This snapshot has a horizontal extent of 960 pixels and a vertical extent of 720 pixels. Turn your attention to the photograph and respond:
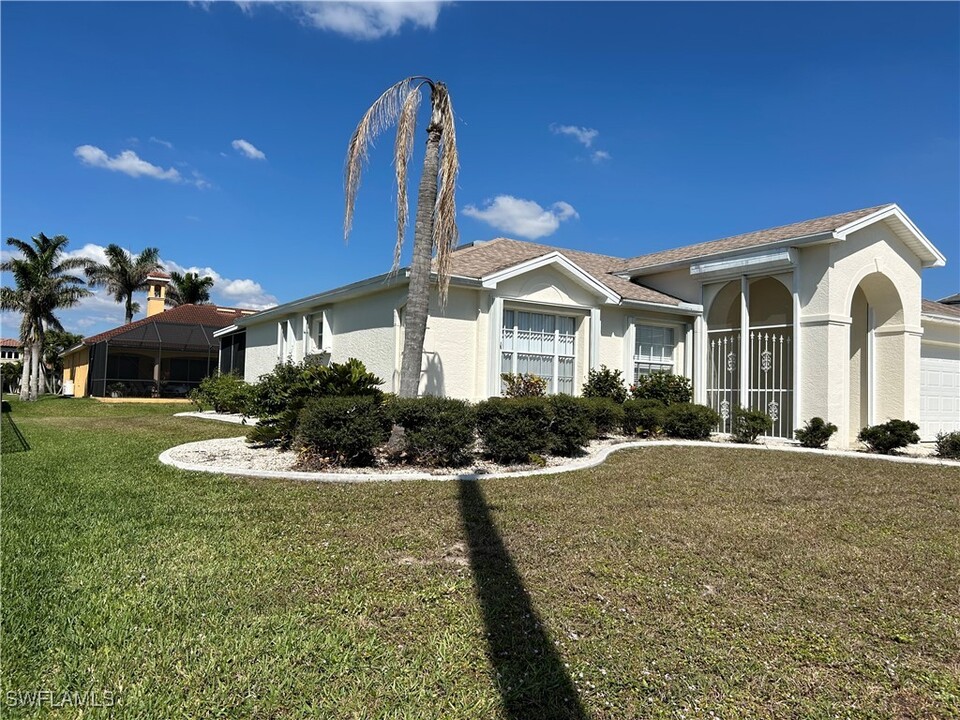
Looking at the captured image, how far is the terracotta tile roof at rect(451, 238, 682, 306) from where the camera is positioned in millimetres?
13555

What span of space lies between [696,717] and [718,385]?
13.8m

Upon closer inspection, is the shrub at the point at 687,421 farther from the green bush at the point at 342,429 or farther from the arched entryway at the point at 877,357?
the green bush at the point at 342,429

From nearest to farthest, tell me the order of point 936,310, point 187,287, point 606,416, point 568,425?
point 568,425, point 606,416, point 936,310, point 187,287

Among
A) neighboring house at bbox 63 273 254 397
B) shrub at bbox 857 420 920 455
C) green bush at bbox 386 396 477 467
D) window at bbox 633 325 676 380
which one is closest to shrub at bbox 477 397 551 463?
green bush at bbox 386 396 477 467

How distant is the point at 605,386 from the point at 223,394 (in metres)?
12.7

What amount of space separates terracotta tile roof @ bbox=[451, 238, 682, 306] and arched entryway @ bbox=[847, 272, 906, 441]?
463 centimetres

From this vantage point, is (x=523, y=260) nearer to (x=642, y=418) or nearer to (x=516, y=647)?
(x=642, y=418)

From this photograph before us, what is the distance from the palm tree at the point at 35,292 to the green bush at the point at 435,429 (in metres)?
34.4

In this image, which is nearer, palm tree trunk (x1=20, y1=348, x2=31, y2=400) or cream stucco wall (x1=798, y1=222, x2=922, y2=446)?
cream stucco wall (x1=798, y1=222, x2=922, y2=446)

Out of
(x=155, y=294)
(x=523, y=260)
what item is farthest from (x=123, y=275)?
(x=523, y=260)

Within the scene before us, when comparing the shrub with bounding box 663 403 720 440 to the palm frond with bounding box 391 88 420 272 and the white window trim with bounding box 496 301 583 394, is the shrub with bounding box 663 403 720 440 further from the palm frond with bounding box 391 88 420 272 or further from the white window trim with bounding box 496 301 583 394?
the palm frond with bounding box 391 88 420 272

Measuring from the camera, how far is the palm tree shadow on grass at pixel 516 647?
112 inches

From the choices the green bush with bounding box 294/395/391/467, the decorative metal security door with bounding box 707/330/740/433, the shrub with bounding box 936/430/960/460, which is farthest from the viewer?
the decorative metal security door with bounding box 707/330/740/433

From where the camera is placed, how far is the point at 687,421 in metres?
12.4
